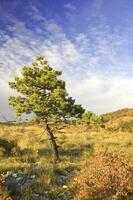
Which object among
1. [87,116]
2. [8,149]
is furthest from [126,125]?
[87,116]

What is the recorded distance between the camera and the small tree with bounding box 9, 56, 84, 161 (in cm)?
2266

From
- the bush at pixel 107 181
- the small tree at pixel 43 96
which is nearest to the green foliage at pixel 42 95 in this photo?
the small tree at pixel 43 96

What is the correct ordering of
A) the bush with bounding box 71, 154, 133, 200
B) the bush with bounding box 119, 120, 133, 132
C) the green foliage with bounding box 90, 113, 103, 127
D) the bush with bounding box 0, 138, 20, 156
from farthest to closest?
1. the bush with bounding box 119, 120, 133, 132
2. the bush with bounding box 0, 138, 20, 156
3. the green foliage with bounding box 90, 113, 103, 127
4. the bush with bounding box 71, 154, 133, 200

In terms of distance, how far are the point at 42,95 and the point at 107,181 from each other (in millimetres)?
10800

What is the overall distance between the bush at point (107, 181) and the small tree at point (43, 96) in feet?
29.0

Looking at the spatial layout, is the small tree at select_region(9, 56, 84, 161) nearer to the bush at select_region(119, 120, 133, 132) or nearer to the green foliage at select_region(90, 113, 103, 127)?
the green foliage at select_region(90, 113, 103, 127)

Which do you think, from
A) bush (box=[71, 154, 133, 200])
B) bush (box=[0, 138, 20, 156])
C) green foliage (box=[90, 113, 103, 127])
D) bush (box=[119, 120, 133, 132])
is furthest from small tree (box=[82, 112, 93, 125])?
bush (box=[119, 120, 133, 132])

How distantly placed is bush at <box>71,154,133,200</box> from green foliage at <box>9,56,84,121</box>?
349 inches

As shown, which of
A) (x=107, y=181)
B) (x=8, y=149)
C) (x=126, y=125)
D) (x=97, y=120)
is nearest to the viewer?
(x=107, y=181)

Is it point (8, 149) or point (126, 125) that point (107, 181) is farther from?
point (126, 125)

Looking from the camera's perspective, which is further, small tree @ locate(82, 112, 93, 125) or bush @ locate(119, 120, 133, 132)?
bush @ locate(119, 120, 133, 132)

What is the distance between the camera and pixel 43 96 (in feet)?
76.1

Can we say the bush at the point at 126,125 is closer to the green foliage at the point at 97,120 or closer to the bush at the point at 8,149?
the bush at the point at 8,149

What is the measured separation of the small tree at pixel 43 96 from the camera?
22.7 m
